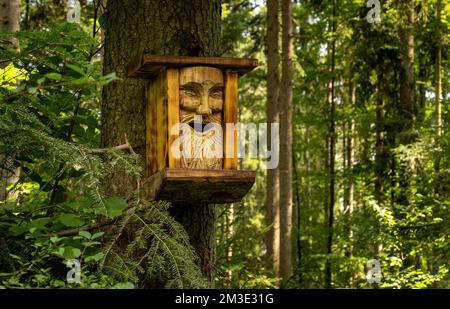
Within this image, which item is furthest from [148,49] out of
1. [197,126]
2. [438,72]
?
[438,72]

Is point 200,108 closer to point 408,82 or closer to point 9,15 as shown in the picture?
point 9,15

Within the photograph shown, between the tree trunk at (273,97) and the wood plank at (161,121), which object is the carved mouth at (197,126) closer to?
the wood plank at (161,121)

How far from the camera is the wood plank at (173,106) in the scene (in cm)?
430

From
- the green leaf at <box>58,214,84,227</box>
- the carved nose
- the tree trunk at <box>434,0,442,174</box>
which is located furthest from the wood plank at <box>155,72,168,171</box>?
the tree trunk at <box>434,0,442,174</box>

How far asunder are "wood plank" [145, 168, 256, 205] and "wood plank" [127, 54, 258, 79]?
2.09ft

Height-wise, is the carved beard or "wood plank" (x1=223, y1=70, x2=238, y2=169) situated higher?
"wood plank" (x1=223, y1=70, x2=238, y2=169)

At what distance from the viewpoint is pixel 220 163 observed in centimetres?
447

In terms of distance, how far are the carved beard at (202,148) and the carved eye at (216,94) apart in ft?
0.40

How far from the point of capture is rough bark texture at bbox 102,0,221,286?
182 inches

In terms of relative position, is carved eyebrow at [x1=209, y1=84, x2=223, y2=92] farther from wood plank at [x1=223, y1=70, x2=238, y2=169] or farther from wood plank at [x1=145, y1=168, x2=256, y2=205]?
wood plank at [x1=145, y1=168, x2=256, y2=205]

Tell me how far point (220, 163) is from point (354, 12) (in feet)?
48.9
